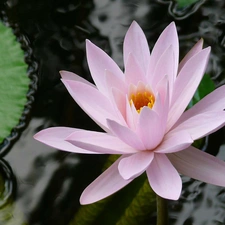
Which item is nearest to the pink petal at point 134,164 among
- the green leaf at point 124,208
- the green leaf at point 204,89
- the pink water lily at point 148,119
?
the pink water lily at point 148,119

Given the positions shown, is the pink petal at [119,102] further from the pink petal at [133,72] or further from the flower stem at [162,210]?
the flower stem at [162,210]

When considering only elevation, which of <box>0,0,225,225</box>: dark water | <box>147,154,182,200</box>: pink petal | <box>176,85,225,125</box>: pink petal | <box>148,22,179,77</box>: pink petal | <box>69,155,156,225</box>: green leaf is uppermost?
<box>148,22,179,77</box>: pink petal

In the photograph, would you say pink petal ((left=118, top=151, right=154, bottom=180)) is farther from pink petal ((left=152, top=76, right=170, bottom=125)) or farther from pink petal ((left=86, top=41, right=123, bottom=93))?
pink petal ((left=86, top=41, right=123, bottom=93))

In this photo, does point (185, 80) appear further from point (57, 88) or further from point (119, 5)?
point (119, 5)

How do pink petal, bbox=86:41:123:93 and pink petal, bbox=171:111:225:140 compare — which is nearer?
pink petal, bbox=171:111:225:140

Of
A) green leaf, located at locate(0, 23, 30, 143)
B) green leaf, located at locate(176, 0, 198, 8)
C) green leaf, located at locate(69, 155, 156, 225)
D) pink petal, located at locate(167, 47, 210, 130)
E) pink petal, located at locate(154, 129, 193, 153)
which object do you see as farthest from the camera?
green leaf, located at locate(176, 0, 198, 8)

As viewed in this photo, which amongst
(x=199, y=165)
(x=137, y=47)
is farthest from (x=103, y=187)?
(x=137, y=47)

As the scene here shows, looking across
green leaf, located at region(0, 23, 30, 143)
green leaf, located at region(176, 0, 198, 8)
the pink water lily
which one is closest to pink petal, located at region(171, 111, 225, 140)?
the pink water lily
